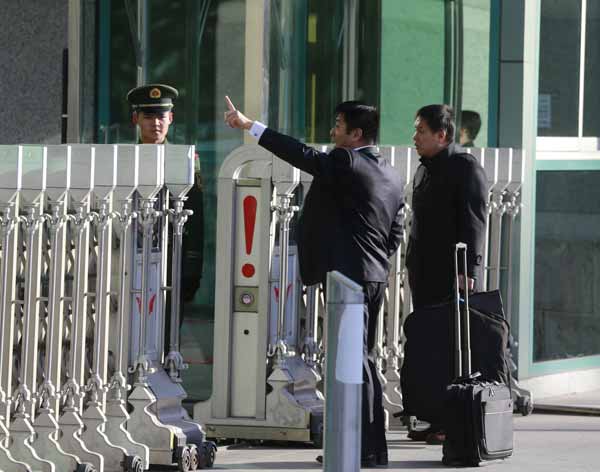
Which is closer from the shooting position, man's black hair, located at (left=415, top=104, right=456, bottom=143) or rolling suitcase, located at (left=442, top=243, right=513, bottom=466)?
rolling suitcase, located at (left=442, top=243, right=513, bottom=466)

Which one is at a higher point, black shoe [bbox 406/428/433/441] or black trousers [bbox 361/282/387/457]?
black trousers [bbox 361/282/387/457]

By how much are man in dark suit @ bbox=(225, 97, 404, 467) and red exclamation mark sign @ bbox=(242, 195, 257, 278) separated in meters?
0.64

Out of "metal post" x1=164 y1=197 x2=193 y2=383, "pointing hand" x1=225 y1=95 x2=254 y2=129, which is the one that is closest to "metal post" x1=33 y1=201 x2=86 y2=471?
"metal post" x1=164 y1=197 x2=193 y2=383

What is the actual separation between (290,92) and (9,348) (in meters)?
3.81

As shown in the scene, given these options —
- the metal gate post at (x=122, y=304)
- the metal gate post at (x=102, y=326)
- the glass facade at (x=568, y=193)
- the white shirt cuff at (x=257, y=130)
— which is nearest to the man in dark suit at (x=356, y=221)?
the white shirt cuff at (x=257, y=130)

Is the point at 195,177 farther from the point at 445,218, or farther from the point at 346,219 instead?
the point at 445,218

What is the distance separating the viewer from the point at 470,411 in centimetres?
784

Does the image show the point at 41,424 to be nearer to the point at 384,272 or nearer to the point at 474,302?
the point at 384,272

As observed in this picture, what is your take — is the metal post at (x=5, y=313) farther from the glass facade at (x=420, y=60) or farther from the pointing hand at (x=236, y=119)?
the glass facade at (x=420, y=60)

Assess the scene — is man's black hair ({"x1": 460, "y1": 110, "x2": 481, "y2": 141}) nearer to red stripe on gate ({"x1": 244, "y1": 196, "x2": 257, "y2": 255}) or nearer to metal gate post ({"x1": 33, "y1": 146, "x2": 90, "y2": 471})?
red stripe on gate ({"x1": 244, "y1": 196, "x2": 257, "y2": 255})

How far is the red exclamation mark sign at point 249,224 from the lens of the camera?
853cm

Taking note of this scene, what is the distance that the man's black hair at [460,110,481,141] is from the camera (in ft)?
35.3

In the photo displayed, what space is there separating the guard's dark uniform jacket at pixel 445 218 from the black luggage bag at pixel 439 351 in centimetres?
28

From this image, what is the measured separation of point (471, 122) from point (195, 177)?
2.70 meters
